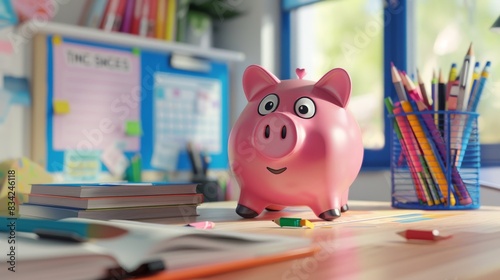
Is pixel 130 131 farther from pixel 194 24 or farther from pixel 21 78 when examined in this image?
pixel 194 24

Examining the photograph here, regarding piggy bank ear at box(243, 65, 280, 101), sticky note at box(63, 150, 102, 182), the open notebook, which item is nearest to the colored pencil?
piggy bank ear at box(243, 65, 280, 101)

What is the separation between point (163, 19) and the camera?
239 centimetres

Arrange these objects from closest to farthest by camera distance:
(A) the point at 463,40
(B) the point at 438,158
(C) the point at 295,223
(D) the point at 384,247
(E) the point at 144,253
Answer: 1. (E) the point at 144,253
2. (D) the point at 384,247
3. (C) the point at 295,223
4. (B) the point at 438,158
5. (A) the point at 463,40

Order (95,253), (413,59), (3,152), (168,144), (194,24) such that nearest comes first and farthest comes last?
(95,253)
(3,152)
(413,59)
(168,144)
(194,24)

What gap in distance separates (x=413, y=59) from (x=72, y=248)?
1894 millimetres

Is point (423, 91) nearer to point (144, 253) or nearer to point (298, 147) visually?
point (298, 147)

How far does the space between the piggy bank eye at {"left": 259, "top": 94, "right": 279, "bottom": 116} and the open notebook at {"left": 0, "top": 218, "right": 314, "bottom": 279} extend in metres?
0.38

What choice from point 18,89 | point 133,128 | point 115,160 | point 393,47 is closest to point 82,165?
point 115,160

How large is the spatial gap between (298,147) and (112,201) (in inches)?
11.2

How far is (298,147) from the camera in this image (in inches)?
31.7

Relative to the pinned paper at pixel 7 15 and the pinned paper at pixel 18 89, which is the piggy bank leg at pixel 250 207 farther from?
the pinned paper at pixel 7 15

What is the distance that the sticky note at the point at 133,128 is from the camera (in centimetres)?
218

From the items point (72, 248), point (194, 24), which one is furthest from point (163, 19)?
point (72, 248)

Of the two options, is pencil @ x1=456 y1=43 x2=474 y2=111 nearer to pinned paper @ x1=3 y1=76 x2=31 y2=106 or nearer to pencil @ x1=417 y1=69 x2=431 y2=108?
pencil @ x1=417 y1=69 x2=431 y2=108
